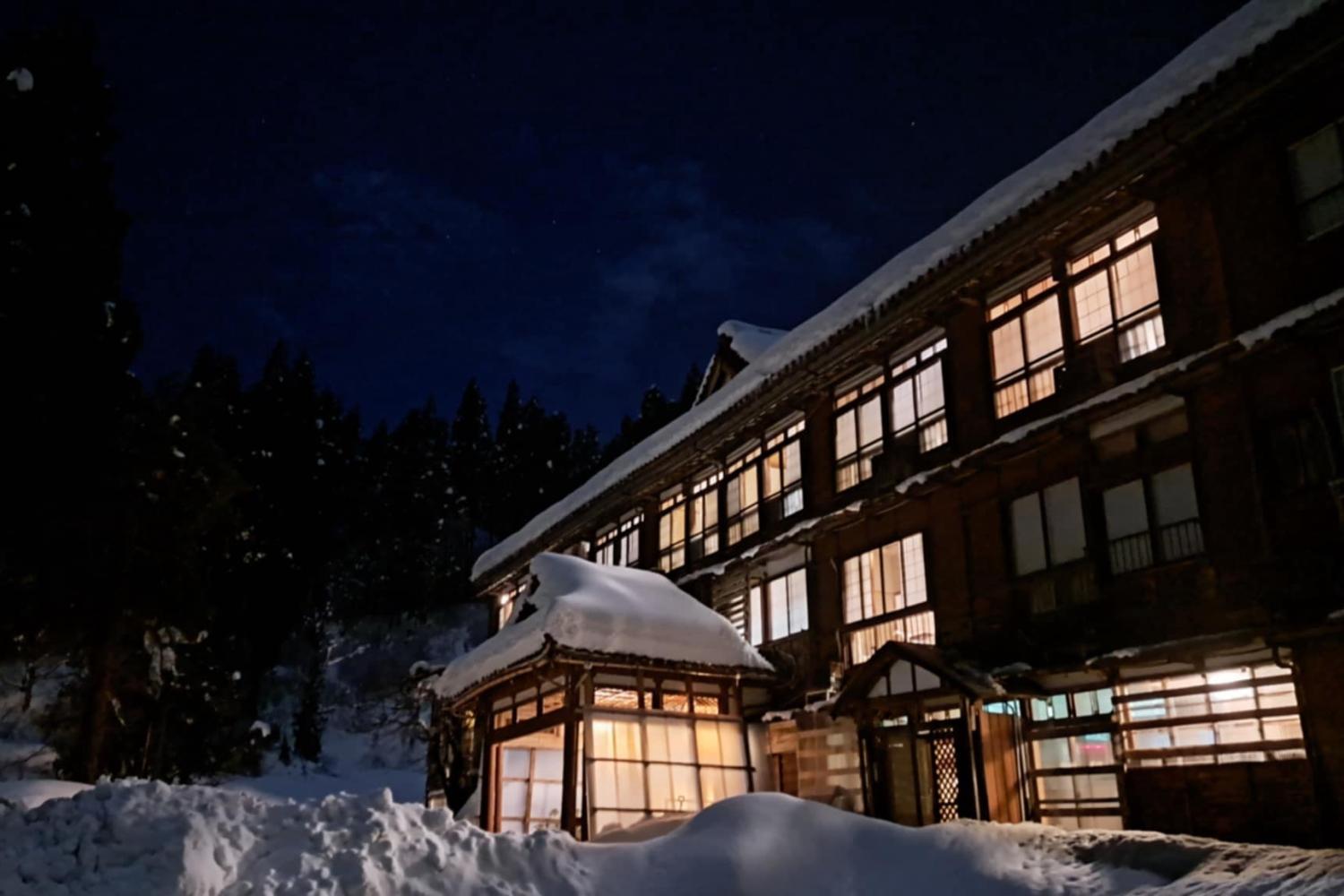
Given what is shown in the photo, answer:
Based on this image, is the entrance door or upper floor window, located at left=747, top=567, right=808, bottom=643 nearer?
the entrance door

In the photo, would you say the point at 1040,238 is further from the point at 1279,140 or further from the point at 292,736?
the point at 292,736

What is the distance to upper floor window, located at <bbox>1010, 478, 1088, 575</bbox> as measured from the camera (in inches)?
592

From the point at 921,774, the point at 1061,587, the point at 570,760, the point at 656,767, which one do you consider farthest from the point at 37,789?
the point at 1061,587

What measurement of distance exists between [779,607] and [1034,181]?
35.0 ft

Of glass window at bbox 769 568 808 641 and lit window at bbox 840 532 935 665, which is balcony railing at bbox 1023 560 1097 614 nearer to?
lit window at bbox 840 532 935 665

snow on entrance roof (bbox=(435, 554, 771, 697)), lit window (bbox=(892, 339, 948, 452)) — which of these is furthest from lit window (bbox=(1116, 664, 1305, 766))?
snow on entrance roof (bbox=(435, 554, 771, 697))

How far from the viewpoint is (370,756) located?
42719mm

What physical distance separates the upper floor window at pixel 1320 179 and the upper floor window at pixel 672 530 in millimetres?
→ 16540

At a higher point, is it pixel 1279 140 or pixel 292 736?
pixel 1279 140

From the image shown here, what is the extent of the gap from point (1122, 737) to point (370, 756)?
36306mm

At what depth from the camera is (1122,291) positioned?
49.4 feet

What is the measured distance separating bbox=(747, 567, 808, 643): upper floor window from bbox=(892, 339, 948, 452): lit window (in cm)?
422

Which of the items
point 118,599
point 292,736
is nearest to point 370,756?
point 292,736

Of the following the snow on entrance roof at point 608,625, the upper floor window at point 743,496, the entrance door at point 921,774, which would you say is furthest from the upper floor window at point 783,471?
the entrance door at point 921,774
